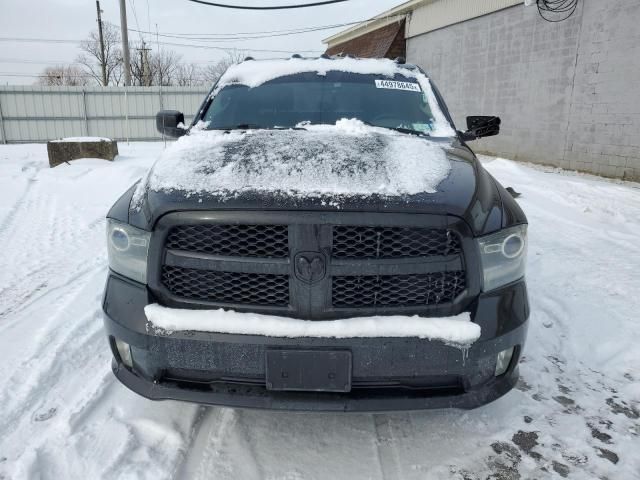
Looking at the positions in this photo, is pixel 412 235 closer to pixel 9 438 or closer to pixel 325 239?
pixel 325 239

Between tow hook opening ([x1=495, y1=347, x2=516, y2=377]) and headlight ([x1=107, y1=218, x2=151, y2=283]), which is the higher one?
headlight ([x1=107, y1=218, x2=151, y2=283])

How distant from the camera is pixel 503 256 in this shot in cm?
199

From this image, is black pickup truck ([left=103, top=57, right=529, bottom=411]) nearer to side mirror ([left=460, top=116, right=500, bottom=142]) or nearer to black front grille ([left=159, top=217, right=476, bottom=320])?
black front grille ([left=159, top=217, right=476, bottom=320])

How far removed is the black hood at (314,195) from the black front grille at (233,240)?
8 cm

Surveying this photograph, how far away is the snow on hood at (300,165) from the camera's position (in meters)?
1.92

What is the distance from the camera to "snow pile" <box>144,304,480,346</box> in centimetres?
182

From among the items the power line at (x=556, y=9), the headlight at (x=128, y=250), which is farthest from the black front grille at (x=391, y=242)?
the power line at (x=556, y=9)

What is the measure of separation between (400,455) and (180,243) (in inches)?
51.2

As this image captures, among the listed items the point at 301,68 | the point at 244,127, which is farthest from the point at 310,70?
the point at 244,127

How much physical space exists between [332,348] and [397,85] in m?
2.27

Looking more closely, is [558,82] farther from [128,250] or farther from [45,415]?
[45,415]

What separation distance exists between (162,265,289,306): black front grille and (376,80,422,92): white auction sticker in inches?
80.8

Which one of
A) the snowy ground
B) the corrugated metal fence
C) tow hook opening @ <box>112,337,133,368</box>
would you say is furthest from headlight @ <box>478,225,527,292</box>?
the corrugated metal fence

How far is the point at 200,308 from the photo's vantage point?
1.94 metres
